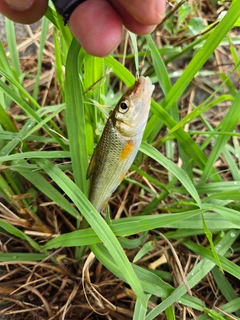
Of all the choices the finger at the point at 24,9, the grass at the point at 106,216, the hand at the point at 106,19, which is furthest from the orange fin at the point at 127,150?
the finger at the point at 24,9

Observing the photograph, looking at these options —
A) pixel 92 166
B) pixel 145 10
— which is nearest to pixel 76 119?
pixel 92 166

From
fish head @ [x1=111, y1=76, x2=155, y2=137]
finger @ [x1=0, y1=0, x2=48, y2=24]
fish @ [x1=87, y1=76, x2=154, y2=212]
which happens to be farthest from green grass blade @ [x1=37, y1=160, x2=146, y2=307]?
finger @ [x1=0, y1=0, x2=48, y2=24]

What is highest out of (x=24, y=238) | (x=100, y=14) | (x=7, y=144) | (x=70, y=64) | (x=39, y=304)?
(x=100, y=14)

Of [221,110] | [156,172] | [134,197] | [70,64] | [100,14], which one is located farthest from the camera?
[221,110]

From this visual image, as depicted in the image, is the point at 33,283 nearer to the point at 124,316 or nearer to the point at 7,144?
the point at 124,316

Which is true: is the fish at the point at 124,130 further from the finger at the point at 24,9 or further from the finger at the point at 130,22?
the finger at the point at 24,9

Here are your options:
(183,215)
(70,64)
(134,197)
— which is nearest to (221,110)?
(134,197)

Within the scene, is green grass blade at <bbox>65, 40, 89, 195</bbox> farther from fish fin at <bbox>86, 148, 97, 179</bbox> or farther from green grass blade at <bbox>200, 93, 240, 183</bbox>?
green grass blade at <bbox>200, 93, 240, 183</bbox>
